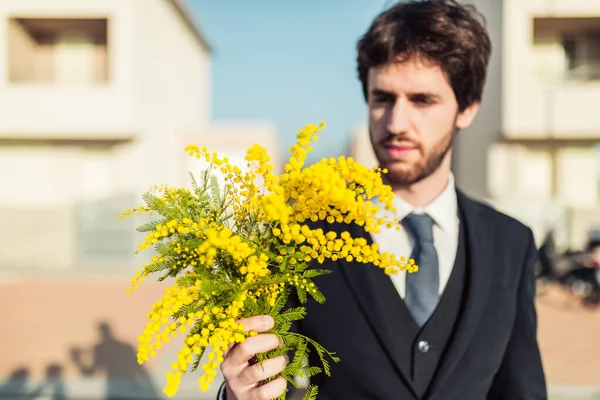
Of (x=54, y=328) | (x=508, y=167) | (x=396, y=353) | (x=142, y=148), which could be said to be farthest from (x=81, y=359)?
(x=508, y=167)

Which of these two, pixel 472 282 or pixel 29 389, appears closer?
pixel 472 282

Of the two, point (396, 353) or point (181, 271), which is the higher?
point (181, 271)

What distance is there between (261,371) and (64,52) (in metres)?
19.4

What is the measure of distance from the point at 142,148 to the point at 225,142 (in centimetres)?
410

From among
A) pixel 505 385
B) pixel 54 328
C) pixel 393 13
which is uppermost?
pixel 393 13

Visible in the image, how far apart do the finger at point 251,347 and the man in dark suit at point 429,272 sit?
230 mm

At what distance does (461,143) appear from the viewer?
61.4 ft

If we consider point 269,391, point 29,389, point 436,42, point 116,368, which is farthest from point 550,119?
point 269,391

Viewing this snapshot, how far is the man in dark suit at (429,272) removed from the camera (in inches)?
59.9

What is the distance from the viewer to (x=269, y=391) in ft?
3.84

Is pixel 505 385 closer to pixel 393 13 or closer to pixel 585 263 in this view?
pixel 393 13

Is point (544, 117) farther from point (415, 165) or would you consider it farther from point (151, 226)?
point (151, 226)

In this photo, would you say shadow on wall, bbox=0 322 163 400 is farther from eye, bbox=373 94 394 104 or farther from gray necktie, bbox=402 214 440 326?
eye, bbox=373 94 394 104

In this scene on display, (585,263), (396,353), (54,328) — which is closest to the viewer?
(396,353)
